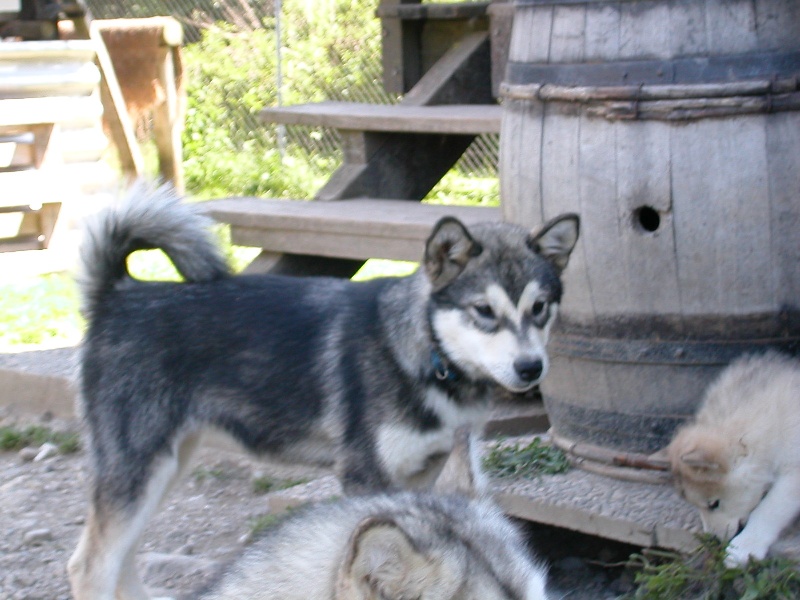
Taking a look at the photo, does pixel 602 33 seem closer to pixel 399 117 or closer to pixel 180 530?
pixel 399 117

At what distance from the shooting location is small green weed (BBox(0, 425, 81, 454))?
20.5ft

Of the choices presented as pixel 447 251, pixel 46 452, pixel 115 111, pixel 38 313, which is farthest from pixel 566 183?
pixel 115 111

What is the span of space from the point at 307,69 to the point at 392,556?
504 inches

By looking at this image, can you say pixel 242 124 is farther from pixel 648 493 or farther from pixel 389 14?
pixel 648 493

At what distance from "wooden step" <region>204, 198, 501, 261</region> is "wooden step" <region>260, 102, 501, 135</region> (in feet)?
1.32

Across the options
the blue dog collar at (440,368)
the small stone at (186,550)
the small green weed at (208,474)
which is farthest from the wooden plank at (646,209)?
the small green weed at (208,474)

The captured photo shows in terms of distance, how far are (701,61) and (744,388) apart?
107 centimetres

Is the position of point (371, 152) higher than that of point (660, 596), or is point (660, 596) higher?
point (371, 152)

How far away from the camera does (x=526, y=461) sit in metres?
4.63

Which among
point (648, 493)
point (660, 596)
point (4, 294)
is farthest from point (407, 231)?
point (4, 294)

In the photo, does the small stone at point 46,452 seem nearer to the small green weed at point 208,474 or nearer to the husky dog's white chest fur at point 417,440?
the small green weed at point 208,474

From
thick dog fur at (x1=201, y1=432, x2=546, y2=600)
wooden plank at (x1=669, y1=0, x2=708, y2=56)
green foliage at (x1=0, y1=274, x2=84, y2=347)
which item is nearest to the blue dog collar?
wooden plank at (x1=669, y1=0, x2=708, y2=56)

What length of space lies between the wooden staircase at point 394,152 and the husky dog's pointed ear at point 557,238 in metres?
1.67

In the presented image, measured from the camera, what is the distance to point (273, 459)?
14.9 ft
